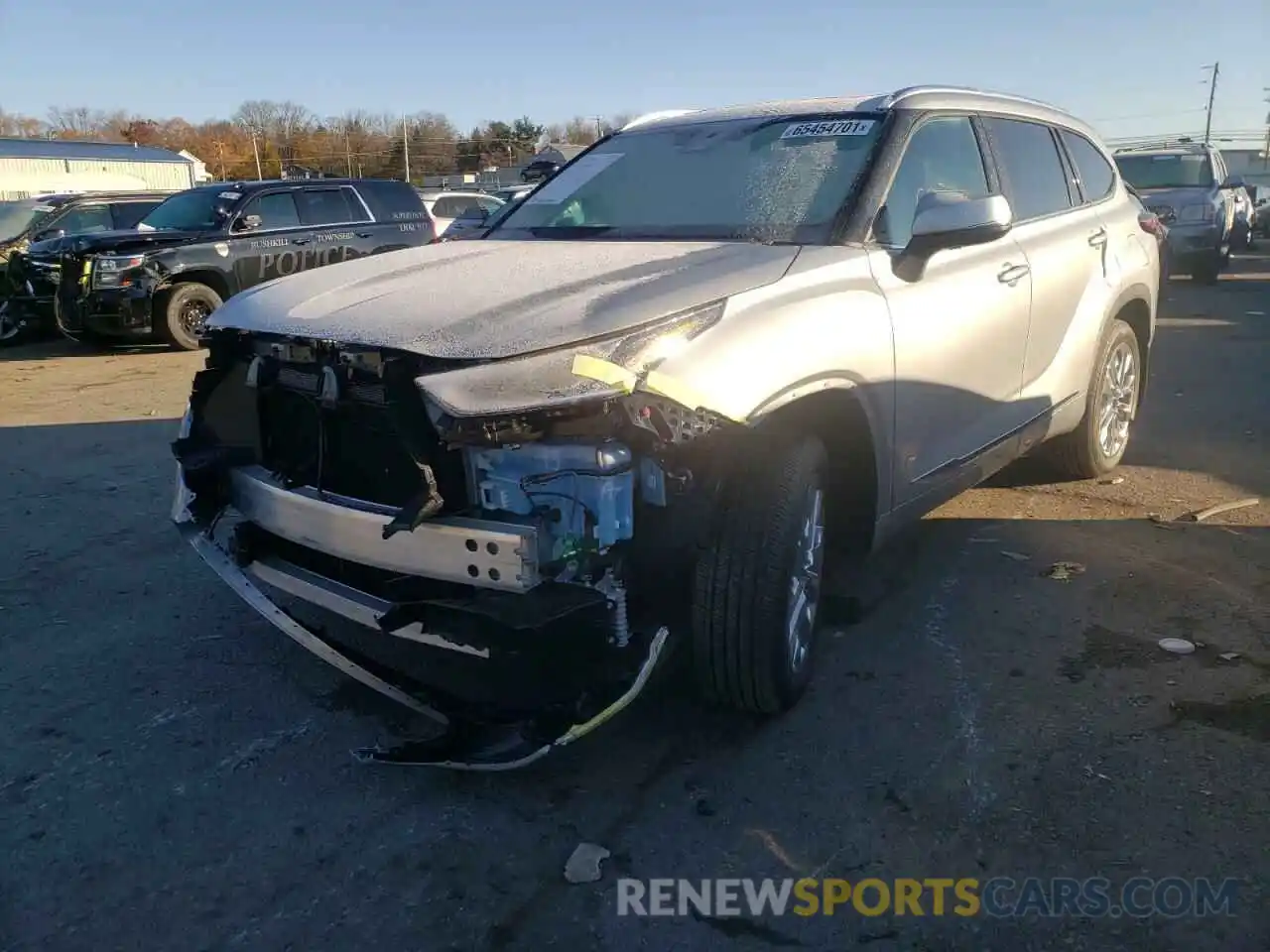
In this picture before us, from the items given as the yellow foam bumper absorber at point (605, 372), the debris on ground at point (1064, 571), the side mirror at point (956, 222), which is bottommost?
the debris on ground at point (1064, 571)

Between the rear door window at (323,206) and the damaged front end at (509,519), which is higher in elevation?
the rear door window at (323,206)

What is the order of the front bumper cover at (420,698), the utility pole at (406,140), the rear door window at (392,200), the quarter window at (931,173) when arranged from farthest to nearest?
the utility pole at (406,140), the rear door window at (392,200), the quarter window at (931,173), the front bumper cover at (420,698)

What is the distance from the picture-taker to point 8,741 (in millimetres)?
3152

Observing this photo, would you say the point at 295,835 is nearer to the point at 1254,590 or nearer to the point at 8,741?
the point at 8,741

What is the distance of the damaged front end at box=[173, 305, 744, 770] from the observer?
2.47m

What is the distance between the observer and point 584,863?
8.35 feet

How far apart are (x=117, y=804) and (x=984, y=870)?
7.51 feet

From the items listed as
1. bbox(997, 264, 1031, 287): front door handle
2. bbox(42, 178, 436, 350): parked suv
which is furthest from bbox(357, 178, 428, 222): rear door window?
bbox(997, 264, 1031, 287): front door handle

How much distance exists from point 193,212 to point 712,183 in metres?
9.23

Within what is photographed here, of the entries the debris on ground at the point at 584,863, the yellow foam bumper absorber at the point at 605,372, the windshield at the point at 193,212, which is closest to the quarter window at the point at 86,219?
the windshield at the point at 193,212

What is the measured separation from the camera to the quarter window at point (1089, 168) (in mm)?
5105

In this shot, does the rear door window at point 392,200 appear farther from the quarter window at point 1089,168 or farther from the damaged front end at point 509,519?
the damaged front end at point 509,519

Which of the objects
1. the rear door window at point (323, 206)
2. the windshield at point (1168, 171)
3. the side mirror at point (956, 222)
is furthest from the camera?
the windshield at point (1168, 171)

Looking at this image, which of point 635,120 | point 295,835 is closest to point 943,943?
point 295,835
